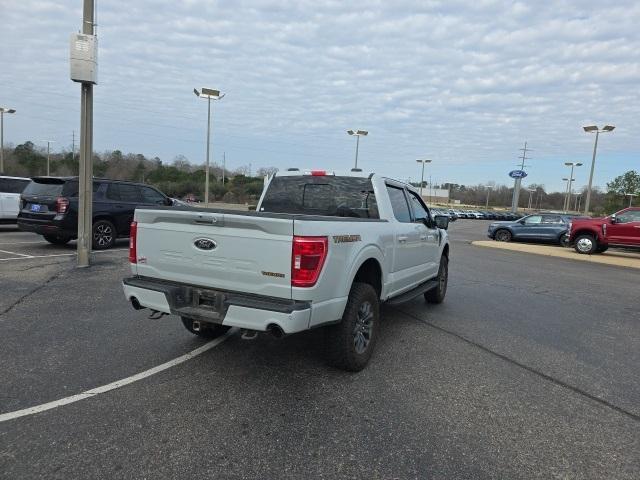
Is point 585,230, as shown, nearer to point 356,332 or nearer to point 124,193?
point 124,193

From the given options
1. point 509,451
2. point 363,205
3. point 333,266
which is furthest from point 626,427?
point 363,205

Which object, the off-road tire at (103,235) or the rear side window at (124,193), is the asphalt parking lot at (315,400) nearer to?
the off-road tire at (103,235)

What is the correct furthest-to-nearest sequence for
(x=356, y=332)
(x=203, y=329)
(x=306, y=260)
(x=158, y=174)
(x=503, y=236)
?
(x=158, y=174), (x=503, y=236), (x=203, y=329), (x=356, y=332), (x=306, y=260)

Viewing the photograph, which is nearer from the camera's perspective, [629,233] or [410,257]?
[410,257]

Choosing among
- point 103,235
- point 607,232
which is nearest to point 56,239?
point 103,235

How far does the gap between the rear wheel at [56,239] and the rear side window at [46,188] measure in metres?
1.28

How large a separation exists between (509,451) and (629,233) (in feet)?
54.9

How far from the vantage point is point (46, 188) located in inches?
446

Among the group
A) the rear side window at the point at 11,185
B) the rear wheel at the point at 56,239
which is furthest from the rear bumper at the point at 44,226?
the rear side window at the point at 11,185

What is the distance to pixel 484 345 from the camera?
545 centimetres

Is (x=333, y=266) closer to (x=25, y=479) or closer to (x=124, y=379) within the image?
(x=124, y=379)

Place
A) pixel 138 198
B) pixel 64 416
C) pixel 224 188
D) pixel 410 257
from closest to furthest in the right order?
pixel 64 416 → pixel 410 257 → pixel 138 198 → pixel 224 188

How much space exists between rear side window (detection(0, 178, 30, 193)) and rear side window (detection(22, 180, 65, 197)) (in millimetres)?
3944

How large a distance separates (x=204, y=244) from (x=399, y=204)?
284 cm
